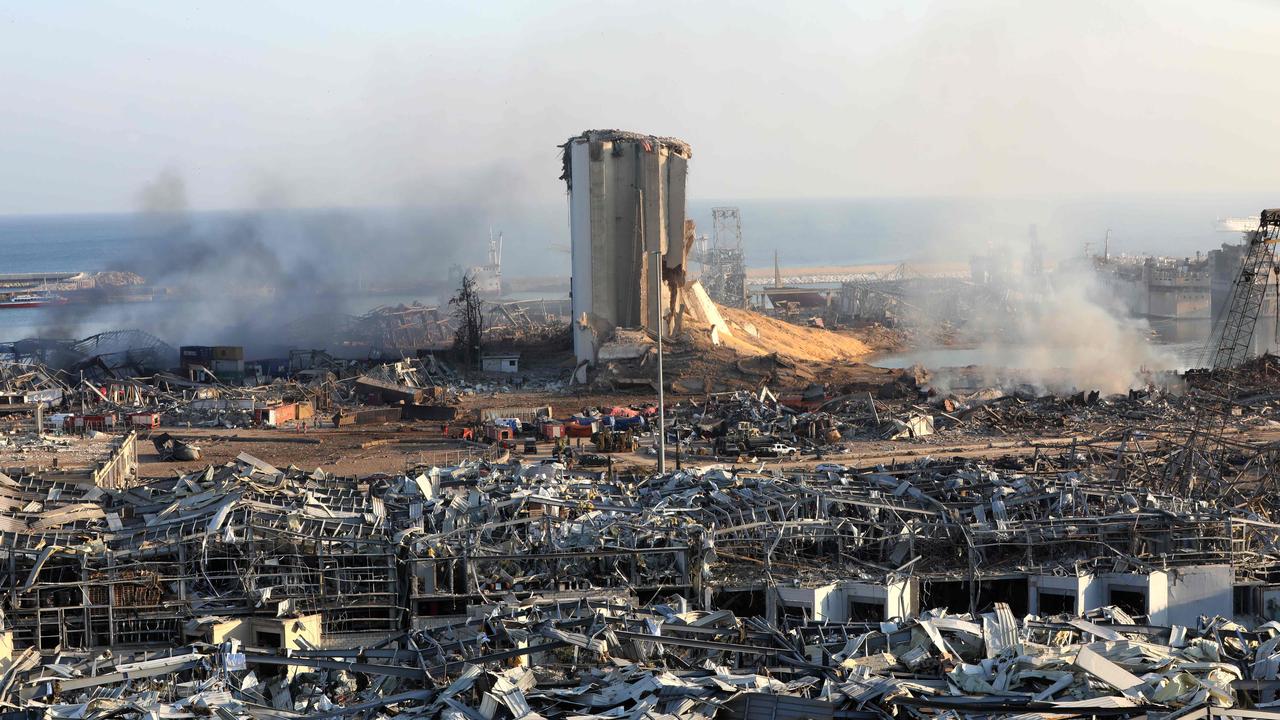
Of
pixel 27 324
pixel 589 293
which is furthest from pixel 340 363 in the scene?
pixel 27 324

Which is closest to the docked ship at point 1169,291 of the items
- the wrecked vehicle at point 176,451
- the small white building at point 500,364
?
the small white building at point 500,364

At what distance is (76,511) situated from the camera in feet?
62.4

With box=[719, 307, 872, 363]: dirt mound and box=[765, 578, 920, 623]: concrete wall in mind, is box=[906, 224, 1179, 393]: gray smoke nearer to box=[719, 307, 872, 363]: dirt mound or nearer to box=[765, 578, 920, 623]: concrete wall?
box=[719, 307, 872, 363]: dirt mound

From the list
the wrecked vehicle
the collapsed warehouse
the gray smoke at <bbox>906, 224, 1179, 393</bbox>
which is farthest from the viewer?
the gray smoke at <bbox>906, 224, 1179, 393</bbox>

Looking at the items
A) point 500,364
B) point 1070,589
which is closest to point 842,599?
point 1070,589

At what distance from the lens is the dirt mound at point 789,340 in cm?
5162

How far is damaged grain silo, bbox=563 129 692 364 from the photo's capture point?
45.9 m

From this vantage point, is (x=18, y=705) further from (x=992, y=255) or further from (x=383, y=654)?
(x=992, y=255)

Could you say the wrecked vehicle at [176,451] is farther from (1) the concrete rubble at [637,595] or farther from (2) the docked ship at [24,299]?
(2) the docked ship at [24,299]

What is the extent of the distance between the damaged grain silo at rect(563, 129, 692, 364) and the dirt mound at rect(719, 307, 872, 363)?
377 cm

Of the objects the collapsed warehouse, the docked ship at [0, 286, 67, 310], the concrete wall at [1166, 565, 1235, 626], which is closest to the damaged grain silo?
the collapsed warehouse

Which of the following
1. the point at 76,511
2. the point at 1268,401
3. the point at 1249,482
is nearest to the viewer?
the point at 76,511

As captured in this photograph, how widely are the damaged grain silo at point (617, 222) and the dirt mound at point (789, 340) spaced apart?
3773mm

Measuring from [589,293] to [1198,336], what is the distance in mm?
34875
